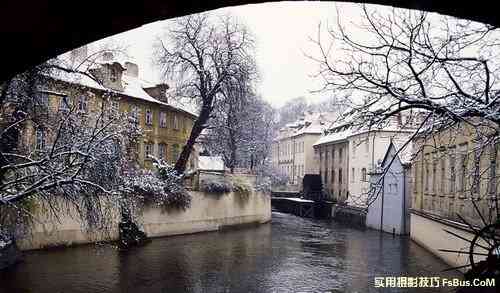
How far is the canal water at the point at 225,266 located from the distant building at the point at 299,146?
94.0ft

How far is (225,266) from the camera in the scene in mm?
16109

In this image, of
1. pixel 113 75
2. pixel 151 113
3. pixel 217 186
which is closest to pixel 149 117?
pixel 151 113

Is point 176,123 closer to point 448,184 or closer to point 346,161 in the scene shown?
point 346,161

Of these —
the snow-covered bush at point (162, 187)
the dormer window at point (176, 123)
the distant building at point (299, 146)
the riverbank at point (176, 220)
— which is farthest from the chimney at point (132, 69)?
the distant building at point (299, 146)

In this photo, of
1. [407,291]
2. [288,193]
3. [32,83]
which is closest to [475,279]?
[32,83]

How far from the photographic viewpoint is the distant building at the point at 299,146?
52.9 meters

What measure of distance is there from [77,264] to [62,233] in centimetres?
329

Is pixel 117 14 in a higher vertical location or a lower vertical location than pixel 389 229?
→ higher

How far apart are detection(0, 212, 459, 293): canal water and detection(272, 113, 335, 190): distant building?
2864cm

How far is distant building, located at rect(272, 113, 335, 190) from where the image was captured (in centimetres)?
5294

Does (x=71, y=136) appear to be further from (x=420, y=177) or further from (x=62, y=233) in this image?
(x=420, y=177)

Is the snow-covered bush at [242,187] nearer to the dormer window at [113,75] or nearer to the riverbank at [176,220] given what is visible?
the riverbank at [176,220]

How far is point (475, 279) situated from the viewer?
2.47 meters

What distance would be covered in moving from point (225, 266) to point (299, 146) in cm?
4018
